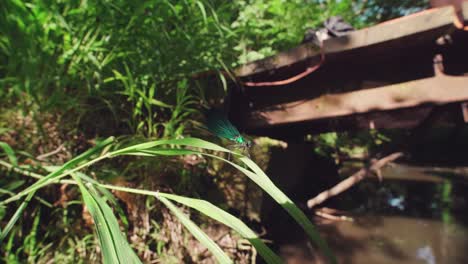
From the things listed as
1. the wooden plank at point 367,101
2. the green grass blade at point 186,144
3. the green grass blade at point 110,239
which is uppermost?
the wooden plank at point 367,101

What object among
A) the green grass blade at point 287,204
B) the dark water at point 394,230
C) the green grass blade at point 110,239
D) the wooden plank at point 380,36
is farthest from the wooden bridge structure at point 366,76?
the green grass blade at point 110,239

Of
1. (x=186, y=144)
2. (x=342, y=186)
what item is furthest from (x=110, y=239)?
(x=342, y=186)

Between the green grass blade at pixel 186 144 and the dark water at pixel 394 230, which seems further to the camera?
the dark water at pixel 394 230

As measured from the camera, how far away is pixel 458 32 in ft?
4.42

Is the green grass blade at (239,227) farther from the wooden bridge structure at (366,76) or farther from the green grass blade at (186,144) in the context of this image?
the wooden bridge structure at (366,76)

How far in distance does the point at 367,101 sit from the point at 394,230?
6.00ft

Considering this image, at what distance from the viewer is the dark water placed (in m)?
2.18

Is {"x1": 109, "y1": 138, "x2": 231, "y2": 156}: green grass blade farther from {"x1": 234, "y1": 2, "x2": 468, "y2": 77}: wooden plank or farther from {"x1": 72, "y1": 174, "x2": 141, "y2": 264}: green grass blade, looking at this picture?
{"x1": 234, "y1": 2, "x2": 468, "y2": 77}: wooden plank

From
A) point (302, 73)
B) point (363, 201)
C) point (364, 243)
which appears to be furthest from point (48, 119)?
point (363, 201)

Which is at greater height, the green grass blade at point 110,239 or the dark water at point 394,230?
the green grass blade at point 110,239

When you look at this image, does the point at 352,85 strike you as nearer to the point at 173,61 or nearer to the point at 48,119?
the point at 173,61

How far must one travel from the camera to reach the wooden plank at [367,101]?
4.94 ft

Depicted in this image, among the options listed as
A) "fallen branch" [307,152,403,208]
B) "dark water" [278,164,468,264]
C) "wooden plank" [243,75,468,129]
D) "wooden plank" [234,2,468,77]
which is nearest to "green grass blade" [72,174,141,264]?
"wooden plank" [234,2,468,77]

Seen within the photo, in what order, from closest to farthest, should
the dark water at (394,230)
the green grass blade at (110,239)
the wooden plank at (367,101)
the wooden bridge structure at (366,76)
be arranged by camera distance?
1. the green grass blade at (110,239)
2. the wooden bridge structure at (366,76)
3. the wooden plank at (367,101)
4. the dark water at (394,230)
